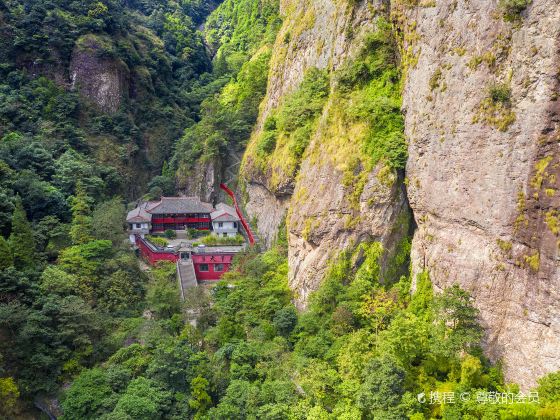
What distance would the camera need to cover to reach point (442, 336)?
20109 millimetres

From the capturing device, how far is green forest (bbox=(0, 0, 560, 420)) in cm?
2000

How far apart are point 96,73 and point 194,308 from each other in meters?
37.9

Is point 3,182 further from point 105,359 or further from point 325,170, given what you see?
point 325,170

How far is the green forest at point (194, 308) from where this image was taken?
20.0 metres

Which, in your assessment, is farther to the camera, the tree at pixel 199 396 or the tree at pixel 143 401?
the tree at pixel 199 396

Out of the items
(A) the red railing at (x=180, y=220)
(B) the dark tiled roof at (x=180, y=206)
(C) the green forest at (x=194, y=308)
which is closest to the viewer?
(C) the green forest at (x=194, y=308)

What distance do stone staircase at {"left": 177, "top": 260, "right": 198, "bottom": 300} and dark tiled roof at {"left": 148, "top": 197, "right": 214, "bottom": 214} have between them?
8394 mm

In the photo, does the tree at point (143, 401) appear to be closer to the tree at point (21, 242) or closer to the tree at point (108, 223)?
the tree at point (21, 242)

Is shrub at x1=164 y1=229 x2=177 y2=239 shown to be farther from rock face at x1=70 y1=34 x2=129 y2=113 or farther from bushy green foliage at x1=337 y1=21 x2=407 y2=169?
bushy green foliage at x1=337 y1=21 x2=407 y2=169

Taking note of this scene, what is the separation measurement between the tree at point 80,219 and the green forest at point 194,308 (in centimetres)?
20

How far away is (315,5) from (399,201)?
21.9 meters

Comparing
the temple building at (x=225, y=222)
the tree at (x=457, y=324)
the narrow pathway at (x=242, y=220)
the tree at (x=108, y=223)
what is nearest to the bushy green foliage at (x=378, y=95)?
the tree at (x=457, y=324)

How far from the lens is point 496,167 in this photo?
763 inches

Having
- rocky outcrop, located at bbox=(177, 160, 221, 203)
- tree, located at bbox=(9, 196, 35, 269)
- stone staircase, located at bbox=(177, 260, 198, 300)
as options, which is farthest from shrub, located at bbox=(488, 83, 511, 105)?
rocky outcrop, located at bbox=(177, 160, 221, 203)
